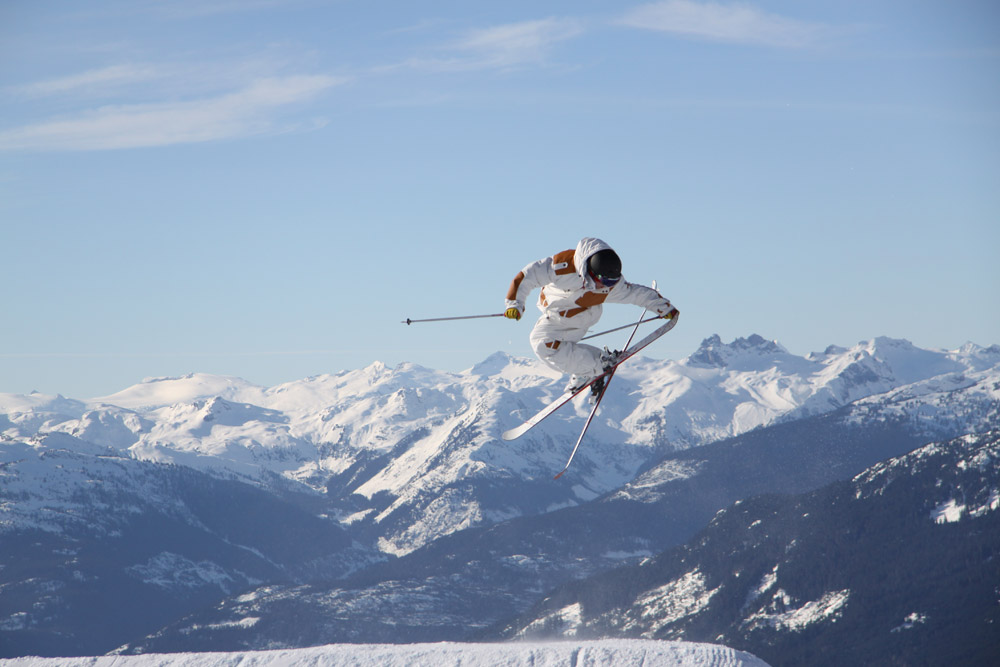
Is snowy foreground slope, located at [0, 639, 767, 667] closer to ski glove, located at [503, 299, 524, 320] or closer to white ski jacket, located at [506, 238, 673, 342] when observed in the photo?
white ski jacket, located at [506, 238, 673, 342]

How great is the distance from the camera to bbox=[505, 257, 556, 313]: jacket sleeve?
1053 inches

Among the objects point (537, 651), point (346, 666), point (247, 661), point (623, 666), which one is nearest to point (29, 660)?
point (247, 661)

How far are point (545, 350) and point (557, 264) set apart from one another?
3024 millimetres

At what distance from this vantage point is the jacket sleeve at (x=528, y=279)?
26750 mm

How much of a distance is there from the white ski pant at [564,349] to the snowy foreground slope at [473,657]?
42.5 m

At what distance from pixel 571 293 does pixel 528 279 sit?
1.35m

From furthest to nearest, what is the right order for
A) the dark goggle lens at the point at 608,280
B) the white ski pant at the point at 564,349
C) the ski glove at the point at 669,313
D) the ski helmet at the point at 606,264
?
the ski glove at the point at 669,313
the white ski pant at the point at 564,349
the dark goggle lens at the point at 608,280
the ski helmet at the point at 606,264

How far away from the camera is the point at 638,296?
28.3m

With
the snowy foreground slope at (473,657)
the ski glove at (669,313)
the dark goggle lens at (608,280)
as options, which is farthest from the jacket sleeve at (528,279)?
the snowy foreground slope at (473,657)

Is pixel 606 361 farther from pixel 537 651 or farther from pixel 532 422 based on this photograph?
pixel 537 651

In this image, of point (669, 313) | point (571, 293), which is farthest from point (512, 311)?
point (669, 313)

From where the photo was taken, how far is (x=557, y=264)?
1057 inches

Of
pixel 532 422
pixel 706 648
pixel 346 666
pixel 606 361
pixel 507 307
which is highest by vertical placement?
pixel 507 307

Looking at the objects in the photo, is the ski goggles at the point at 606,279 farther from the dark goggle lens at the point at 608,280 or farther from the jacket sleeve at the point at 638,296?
the jacket sleeve at the point at 638,296
